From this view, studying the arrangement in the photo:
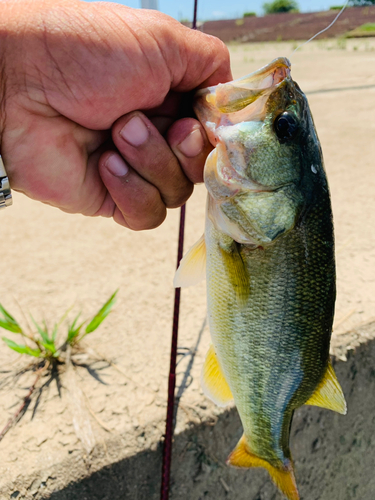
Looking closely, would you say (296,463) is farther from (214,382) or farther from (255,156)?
(255,156)

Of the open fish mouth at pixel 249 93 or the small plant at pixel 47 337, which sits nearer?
the open fish mouth at pixel 249 93

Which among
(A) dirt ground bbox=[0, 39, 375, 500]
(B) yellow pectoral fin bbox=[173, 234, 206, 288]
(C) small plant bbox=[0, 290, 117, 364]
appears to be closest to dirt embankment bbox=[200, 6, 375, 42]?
(A) dirt ground bbox=[0, 39, 375, 500]

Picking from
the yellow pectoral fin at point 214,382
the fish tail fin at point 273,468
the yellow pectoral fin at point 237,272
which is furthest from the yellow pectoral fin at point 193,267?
the fish tail fin at point 273,468

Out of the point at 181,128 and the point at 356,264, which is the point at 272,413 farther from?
the point at 356,264

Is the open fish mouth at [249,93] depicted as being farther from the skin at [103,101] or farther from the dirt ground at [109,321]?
the dirt ground at [109,321]

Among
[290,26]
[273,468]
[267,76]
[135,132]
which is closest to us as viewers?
[267,76]

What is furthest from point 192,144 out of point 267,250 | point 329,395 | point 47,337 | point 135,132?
point 47,337

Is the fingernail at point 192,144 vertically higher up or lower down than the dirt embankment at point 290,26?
higher up

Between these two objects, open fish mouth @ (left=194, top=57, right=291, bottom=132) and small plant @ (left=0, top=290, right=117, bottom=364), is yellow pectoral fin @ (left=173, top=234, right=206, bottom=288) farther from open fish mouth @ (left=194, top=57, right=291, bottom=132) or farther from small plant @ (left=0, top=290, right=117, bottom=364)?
small plant @ (left=0, top=290, right=117, bottom=364)
